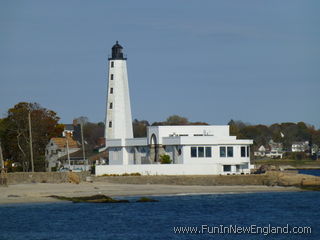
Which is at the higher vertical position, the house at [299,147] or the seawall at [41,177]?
the house at [299,147]

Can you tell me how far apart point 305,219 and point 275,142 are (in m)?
114

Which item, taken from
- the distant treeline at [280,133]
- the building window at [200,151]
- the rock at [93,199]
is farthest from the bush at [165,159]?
the distant treeline at [280,133]

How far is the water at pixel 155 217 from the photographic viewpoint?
120 ft

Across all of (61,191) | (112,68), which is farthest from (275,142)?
(61,191)

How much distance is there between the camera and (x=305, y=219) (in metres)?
42.6

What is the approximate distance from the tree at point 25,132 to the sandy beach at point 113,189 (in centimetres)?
1574

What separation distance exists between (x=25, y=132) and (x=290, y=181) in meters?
28.8

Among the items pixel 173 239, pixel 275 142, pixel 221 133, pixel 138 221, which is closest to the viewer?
pixel 173 239

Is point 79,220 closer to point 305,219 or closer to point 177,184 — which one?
point 305,219

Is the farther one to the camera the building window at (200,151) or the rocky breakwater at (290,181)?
the building window at (200,151)

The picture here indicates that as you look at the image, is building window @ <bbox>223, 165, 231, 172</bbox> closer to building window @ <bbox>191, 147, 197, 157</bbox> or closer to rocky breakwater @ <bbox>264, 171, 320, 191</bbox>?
building window @ <bbox>191, 147, 197, 157</bbox>

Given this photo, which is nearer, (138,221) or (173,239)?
(173,239)

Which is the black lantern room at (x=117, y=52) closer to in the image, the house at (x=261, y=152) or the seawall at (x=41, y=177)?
the seawall at (x=41, y=177)

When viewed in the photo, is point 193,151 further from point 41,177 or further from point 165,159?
point 41,177
